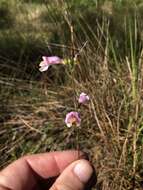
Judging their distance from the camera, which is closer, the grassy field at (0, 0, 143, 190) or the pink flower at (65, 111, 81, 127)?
the pink flower at (65, 111, 81, 127)

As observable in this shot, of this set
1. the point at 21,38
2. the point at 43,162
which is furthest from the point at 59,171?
the point at 21,38

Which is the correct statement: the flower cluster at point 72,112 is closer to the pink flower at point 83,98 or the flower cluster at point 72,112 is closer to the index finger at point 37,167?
the pink flower at point 83,98

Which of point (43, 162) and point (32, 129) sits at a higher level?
point (43, 162)

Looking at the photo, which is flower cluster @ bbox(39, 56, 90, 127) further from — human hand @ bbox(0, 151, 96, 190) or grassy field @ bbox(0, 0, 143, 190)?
human hand @ bbox(0, 151, 96, 190)

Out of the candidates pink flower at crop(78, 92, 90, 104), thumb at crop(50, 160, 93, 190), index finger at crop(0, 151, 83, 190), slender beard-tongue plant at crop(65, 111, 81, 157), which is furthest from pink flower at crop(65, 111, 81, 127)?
thumb at crop(50, 160, 93, 190)

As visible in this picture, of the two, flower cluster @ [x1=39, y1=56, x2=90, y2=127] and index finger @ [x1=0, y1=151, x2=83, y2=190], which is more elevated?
index finger @ [x1=0, y1=151, x2=83, y2=190]

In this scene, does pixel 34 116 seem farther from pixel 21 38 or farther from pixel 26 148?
pixel 21 38

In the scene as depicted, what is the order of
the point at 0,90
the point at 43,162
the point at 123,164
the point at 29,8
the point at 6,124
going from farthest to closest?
the point at 29,8
the point at 0,90
the point at 6,124
the point at 123,164
the point at 43,162

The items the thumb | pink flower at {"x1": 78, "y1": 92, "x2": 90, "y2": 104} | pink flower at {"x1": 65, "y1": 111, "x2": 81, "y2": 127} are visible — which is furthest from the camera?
pink flower at {"x1": 78, "y1": 92, "x2": 90, "y2": 104}
